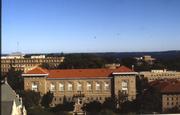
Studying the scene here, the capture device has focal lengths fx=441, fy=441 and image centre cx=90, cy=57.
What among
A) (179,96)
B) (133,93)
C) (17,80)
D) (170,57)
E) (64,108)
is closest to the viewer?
(64,108)

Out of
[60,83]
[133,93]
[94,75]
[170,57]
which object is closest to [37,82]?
[60,83]

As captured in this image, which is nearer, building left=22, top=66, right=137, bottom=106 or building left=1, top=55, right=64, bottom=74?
building left=22, top=66, right=137, bottom=106

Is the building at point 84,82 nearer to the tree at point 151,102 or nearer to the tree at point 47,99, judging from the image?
the tree at point 47,99

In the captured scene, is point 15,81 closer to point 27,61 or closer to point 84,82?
point 84,82

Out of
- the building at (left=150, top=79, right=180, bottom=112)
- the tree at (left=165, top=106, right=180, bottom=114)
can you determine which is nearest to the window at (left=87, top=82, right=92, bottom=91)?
the building at (left=150, top=79, right=180, bottom=112)

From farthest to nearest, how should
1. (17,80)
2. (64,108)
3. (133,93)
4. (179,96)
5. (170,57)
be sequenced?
(170,57), (17,80), (133,93), (179,96), (64,108)

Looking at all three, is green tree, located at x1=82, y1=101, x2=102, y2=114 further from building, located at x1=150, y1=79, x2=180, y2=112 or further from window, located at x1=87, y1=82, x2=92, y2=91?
window, located at x1=87, y1=82, x2=92, y2=91

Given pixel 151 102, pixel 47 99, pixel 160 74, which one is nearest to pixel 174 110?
pixel 151 102

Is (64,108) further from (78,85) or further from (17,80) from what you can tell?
(17,80)

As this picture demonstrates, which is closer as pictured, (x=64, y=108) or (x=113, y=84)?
(x=64, y=108)
